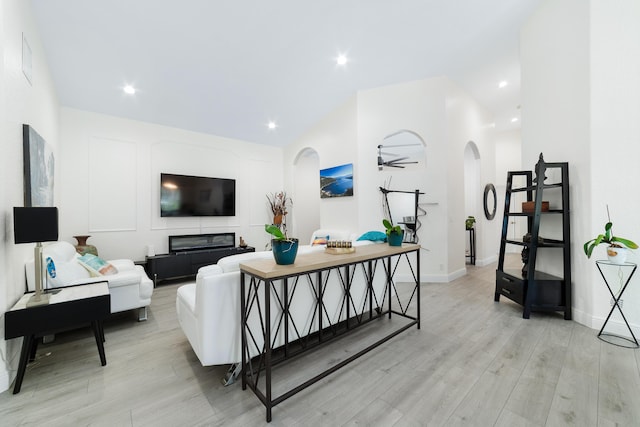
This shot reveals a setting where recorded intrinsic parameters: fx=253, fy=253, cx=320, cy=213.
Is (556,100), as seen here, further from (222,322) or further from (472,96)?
(222,322)

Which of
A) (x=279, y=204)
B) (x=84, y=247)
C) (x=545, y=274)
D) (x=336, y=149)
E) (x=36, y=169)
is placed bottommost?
(x=545, y=274)

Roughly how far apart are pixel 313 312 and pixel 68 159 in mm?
4503

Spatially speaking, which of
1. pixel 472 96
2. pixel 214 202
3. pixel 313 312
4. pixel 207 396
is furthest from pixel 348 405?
pixel 472 96

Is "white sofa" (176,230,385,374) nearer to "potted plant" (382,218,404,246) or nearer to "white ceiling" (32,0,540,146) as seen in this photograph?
"potted plant" (382,218,404,246)

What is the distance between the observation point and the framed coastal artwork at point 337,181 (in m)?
4.76

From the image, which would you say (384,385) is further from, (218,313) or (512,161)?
(512,161)

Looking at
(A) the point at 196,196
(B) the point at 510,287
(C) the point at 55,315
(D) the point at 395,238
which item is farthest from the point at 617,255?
(A) the point at 196,196

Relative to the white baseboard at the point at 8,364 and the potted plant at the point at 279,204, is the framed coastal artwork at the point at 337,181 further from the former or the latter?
the white baseboard at the point at 8,364

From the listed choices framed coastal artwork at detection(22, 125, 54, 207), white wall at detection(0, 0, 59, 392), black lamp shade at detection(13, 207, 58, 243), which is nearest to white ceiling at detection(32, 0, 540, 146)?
white wall at detection(0, 0, 59, 392)

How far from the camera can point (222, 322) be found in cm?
175

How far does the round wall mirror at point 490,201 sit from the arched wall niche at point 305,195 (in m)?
3.84

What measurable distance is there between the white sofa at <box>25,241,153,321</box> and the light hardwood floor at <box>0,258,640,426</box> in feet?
0.99

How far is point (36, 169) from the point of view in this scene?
94.7 inches

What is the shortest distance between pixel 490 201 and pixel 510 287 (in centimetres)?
325
